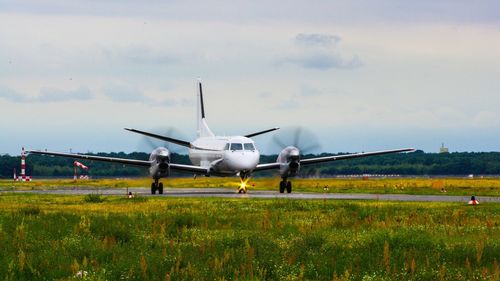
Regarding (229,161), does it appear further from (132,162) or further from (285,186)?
(132,162)

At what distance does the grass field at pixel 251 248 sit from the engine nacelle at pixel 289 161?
27319 mm

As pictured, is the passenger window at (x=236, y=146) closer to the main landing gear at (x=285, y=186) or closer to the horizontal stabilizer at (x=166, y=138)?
the main landing gear at (x=285, y=186)

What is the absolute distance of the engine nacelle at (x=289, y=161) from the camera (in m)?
52.8

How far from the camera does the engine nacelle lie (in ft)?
173

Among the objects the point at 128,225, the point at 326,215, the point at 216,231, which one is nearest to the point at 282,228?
the point at 216,231

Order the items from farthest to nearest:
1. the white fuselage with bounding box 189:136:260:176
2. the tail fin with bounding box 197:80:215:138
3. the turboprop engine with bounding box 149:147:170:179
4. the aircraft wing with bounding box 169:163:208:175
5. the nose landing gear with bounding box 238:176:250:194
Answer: the tail fin with bounding box 197:80:215:138, the aircraft wing with bounding box 169:163:208:175, the white fuselage with bounding box 189:136:260:176, the turboprop engine with bounding box 149:147:170:179, the nose landing gear with bounding box 238:176:250:194

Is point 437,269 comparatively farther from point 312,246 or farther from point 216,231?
point 216,231

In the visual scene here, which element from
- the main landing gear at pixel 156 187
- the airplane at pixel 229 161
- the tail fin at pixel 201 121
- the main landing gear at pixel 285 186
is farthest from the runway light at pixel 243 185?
the tail fin at pixel 201 121

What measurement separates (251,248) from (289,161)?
38058 mm

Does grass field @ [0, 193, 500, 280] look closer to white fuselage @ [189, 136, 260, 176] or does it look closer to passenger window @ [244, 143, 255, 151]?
white fuselage @ [189, 136, 260, 176]

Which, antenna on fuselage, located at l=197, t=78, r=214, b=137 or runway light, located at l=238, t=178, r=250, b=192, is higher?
antenna on fuselage, located at l=197, t=78, r=214, b=137

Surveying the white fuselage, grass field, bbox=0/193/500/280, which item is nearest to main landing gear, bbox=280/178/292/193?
the white fuselage

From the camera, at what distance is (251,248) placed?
1494 centimetres

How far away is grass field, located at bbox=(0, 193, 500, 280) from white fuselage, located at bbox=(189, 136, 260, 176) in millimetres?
27410
